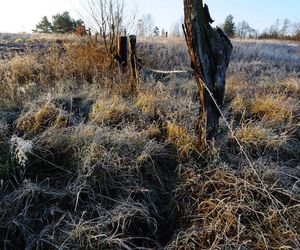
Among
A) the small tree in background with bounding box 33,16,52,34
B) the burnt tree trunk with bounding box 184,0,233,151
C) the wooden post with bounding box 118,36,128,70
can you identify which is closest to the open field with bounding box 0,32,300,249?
the burnt tree trunk with bounding box 184,0,233,151

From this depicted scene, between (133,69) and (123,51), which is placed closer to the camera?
(133,69)

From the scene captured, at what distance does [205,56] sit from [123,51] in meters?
3.46

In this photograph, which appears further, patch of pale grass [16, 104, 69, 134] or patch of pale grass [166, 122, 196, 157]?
patch of pale grass [16, 104, 69, 134]

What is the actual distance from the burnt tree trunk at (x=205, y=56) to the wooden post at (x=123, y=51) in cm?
326

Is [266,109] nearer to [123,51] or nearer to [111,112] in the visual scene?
[111,112]

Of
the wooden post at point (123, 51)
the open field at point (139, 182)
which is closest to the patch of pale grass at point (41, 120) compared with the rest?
the open field at point (139, 182)

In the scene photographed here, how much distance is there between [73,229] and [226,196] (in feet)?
4.26

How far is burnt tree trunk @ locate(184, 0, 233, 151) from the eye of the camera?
2850mm

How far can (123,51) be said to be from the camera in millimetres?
6188

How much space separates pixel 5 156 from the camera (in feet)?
10.2

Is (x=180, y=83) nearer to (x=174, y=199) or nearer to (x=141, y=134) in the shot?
(x=141, y=134)

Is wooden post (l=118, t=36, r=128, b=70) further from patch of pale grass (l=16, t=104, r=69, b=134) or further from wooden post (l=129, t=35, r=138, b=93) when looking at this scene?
patch of pale grass (l=16, t=104, r=69, b=134)

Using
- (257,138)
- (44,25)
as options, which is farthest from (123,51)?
(44,25)

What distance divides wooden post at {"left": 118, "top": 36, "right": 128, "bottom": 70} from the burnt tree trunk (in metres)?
3.26
